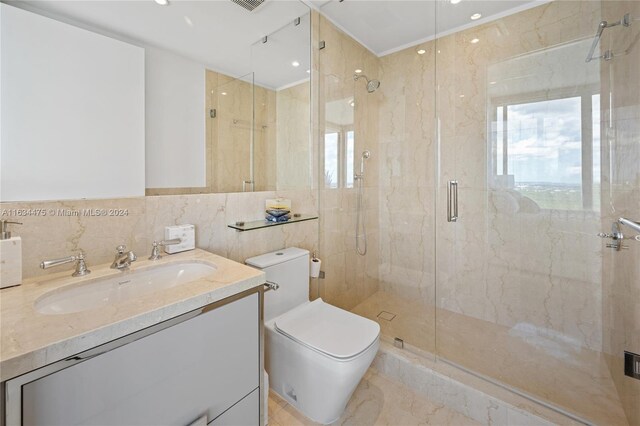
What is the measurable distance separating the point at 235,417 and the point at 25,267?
93 centimetres

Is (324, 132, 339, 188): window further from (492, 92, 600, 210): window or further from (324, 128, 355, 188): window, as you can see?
(492, 92, 600, 210): window

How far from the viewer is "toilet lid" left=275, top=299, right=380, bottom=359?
1.30 meters

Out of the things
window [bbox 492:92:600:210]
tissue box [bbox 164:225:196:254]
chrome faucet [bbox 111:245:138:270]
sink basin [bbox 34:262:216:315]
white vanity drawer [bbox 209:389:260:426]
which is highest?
window [bbox 492:92:600:210]

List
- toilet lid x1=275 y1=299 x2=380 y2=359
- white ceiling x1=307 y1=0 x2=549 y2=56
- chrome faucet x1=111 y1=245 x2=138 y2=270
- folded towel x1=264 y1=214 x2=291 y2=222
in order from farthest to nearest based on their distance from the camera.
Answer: white ceiling x1=307 y1=0 x2=549 y2=56, folded towel x1=264 y1=214 x2=291 y2=222, toilet lid x1=275 y1=299 x2=380 y2=359, chrome faucet x1=111 y1=245 x2=138 y2=270

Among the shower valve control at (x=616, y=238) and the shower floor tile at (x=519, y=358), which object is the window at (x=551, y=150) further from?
the shower floor tile at (x=519, y=358)

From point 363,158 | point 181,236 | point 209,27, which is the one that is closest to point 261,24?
point 209,27

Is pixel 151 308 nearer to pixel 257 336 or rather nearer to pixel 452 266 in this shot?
pixel 257 336

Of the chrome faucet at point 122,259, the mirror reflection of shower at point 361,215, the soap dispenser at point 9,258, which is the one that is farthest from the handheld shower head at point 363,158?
the soap dispenser at point 9,258

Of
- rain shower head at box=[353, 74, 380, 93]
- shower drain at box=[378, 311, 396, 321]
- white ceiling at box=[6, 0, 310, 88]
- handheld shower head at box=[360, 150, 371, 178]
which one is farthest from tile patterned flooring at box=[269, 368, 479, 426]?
rain shower head at box=[353, 74, 380, 93]

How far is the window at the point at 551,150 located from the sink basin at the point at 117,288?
222 centimetres

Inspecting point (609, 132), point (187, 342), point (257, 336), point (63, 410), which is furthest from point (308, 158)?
point (609, 132)

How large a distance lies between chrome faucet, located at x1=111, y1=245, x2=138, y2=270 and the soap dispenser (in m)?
0.25

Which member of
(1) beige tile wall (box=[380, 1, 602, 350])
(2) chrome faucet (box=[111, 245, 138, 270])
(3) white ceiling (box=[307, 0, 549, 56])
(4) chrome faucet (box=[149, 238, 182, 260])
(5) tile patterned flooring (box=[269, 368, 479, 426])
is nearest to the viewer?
(2) chrome faucet (box=[111, 245, 138, 270])

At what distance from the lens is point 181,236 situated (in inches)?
51.3
